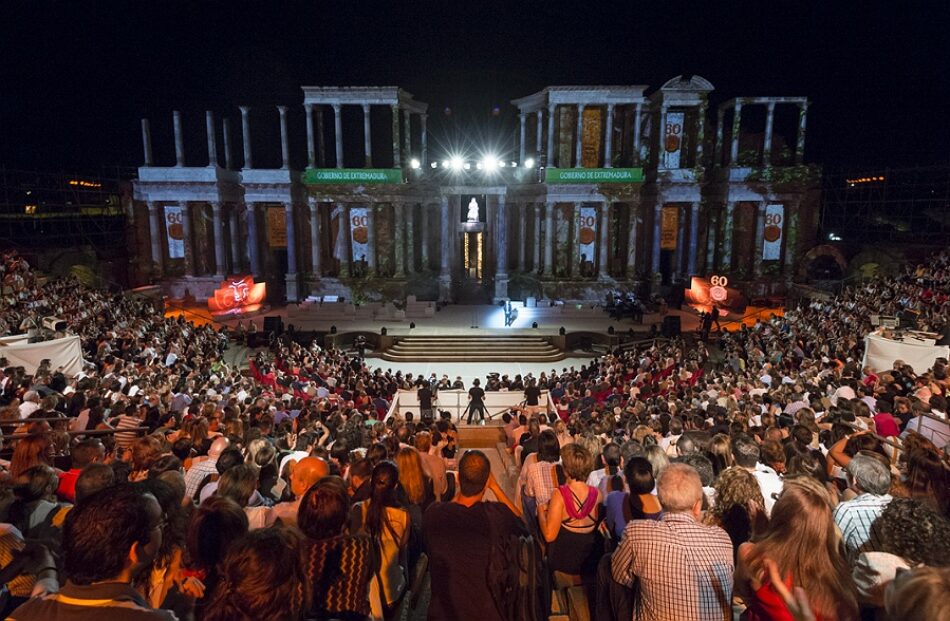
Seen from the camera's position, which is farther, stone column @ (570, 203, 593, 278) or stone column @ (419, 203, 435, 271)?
stone column @ (419, 203, 435, 271)

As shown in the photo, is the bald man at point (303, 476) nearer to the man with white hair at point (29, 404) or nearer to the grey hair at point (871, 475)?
the grey hair at point (871, 475)

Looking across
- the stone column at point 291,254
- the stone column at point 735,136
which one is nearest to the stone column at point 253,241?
the stone column at point 291,254

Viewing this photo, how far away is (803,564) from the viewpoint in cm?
311

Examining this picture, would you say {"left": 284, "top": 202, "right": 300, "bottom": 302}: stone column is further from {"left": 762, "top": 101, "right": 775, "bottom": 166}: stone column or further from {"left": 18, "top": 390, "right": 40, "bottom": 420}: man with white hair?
{"left": 762, "top": 101, "right": 775, "bottom": 166}: stone column

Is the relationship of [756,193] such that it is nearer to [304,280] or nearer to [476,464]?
[304,280]

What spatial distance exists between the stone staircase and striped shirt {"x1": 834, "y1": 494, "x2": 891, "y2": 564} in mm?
20074

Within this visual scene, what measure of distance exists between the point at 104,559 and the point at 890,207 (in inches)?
1722

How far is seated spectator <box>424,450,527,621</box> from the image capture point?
3445 mm

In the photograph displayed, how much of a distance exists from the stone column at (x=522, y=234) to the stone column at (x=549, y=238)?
1827 millimetres

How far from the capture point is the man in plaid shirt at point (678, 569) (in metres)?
3.31

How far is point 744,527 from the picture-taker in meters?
4.18

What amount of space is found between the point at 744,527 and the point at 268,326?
23.5 m

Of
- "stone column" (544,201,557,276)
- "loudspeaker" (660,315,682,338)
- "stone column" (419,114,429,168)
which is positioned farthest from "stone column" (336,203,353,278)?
"loudspeaker" (660,315,682,338)

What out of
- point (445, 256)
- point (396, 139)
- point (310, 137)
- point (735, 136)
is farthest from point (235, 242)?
point (735, 136)
